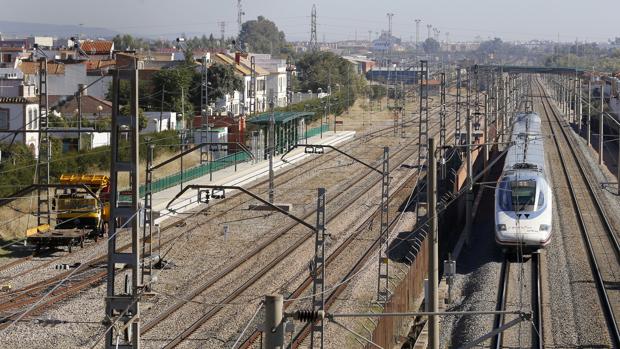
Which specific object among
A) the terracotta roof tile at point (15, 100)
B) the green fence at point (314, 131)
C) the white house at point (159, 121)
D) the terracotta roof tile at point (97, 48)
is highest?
the terracotta roof tile at point (97, 48)

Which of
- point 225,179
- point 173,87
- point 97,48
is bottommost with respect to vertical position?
point 225,179

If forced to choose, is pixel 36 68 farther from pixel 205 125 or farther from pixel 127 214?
pixel 127 214

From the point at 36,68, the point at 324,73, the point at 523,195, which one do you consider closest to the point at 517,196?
the point at 523,195

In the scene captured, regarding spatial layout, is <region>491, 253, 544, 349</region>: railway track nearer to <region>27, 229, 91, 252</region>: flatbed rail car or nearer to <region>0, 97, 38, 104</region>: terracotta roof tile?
<region>27, 229, 91, 252</region>: flatbed rail car

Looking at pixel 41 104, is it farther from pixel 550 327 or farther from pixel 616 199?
pixel 616 199

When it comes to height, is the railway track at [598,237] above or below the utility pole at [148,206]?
below

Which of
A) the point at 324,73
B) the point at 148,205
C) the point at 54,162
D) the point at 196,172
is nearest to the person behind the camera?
the point at 148,205

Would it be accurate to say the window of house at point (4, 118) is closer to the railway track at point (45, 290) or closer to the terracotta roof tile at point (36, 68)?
the railway track at point (45, 290)

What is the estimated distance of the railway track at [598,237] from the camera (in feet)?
53.7

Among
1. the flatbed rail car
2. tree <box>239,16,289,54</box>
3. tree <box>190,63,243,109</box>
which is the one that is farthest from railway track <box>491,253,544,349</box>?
tree <box>239,16,289,54</box>

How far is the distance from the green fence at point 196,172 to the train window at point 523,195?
882 cm

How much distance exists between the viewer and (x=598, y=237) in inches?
893

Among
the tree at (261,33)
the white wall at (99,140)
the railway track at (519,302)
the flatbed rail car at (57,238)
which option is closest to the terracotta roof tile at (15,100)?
the white wall at (99,140)

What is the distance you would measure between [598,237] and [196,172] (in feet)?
45.9
